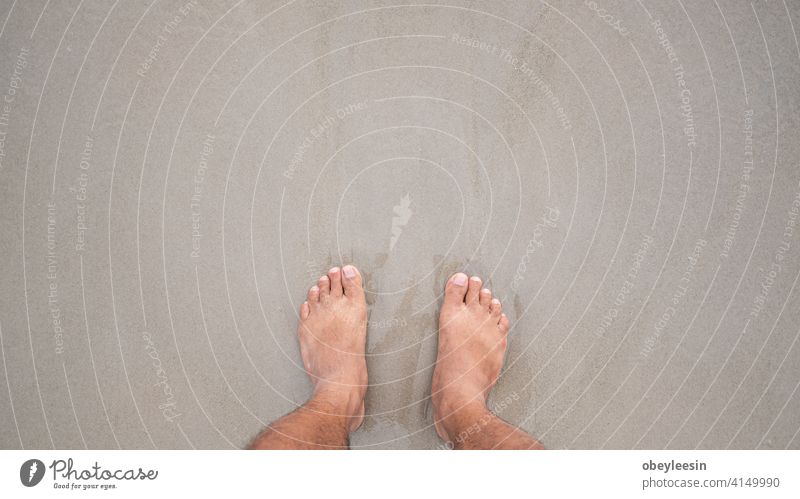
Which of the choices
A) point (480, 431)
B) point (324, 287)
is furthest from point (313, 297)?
point (480, 431)

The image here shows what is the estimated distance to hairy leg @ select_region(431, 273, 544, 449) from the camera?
42.5 inches

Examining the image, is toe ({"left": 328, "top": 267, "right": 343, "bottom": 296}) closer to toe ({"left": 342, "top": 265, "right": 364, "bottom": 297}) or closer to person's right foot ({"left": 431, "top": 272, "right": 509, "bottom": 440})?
toe ({"left": 342, "top": 265, "right": 364, "bottom": 297})

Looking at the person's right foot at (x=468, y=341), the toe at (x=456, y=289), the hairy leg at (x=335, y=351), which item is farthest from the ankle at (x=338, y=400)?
the toe at (x=456, y=289)

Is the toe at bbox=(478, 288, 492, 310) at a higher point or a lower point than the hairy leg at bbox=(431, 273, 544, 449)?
higher

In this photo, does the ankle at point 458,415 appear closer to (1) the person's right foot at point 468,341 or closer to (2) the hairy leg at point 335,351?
(1) the person's right foot at point 468,341

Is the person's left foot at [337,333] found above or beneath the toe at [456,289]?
beneath

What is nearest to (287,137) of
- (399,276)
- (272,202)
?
(272,202)

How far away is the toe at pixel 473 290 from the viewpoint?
111 cm

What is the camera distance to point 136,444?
42.3 inches

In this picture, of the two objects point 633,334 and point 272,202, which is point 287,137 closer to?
point 272,202
